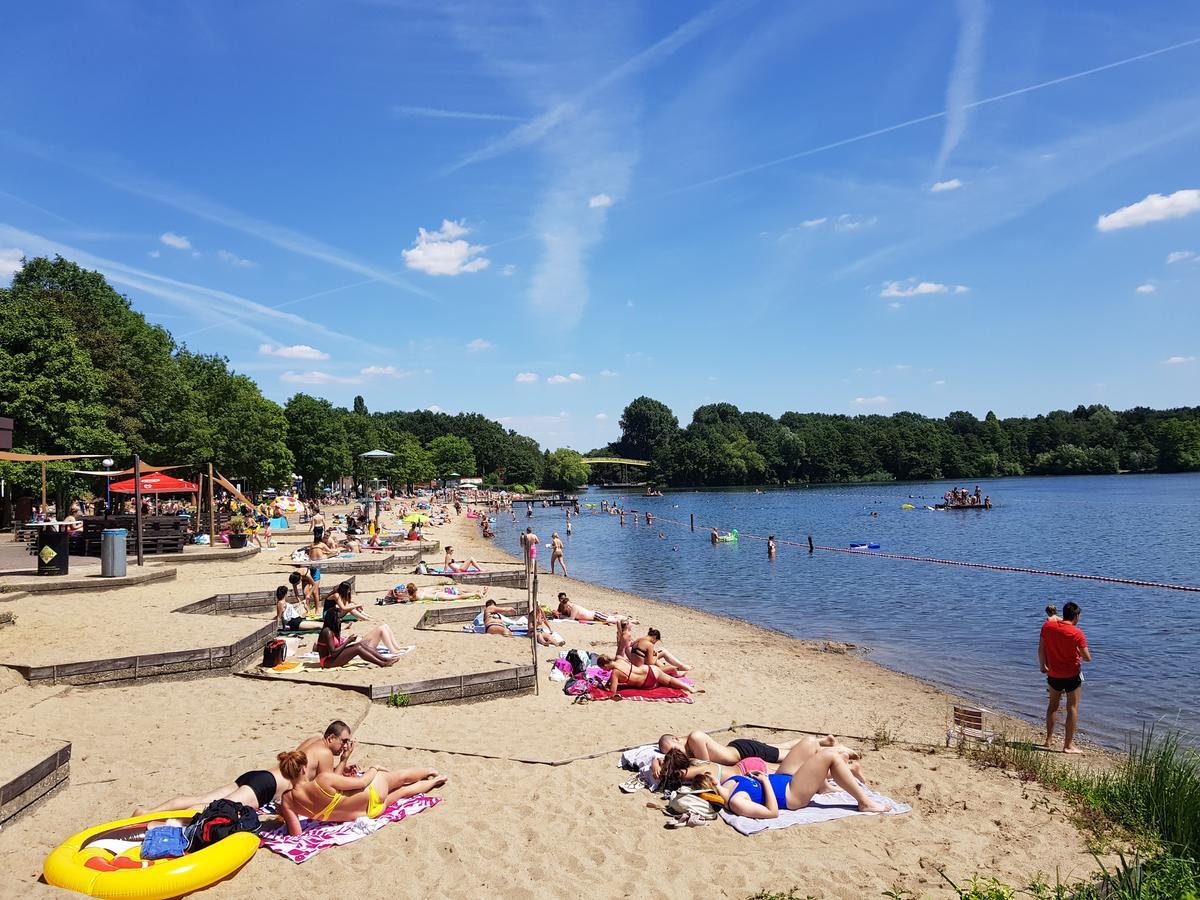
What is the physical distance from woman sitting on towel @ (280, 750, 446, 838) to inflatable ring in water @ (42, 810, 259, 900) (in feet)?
1.67

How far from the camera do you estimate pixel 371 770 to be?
649 cm

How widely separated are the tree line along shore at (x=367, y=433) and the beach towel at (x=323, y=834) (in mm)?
27383

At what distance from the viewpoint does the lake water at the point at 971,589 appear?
14.4m

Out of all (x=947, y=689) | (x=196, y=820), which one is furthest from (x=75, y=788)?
(x=947, y=689)

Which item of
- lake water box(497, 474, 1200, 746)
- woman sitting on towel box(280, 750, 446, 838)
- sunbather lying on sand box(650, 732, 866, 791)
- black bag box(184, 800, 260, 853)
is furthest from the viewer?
lake water box(497, 474, 1200, 746)

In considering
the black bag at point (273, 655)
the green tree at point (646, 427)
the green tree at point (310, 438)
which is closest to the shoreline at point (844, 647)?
the black bag at point (273, 655)

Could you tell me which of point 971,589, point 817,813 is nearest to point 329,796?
point 817,813

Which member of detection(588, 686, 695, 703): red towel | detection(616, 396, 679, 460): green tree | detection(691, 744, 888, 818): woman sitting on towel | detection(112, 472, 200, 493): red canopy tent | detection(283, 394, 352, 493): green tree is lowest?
detection(588, 686, 695, 703): red towel

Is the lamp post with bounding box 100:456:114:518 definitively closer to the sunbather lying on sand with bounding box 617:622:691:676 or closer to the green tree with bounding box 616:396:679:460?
the sunbather lying on sand with bounding box 617:622:691:676

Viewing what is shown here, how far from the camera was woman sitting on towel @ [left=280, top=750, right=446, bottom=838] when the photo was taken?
6098 millimetres

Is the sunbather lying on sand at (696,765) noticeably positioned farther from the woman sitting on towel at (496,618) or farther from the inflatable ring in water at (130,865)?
the woman sitting on towel at (496,618)

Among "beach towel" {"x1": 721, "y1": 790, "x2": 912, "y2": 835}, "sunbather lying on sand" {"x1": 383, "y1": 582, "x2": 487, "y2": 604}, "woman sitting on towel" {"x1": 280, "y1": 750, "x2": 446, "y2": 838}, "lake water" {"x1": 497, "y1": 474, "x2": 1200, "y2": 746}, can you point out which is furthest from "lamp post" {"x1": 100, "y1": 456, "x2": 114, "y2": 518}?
"beach towel" {"x1": 721, "y1": 790, "x2": 912, "y2": 835}

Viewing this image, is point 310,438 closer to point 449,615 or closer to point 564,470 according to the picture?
point 449,615

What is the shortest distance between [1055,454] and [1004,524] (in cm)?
9589
